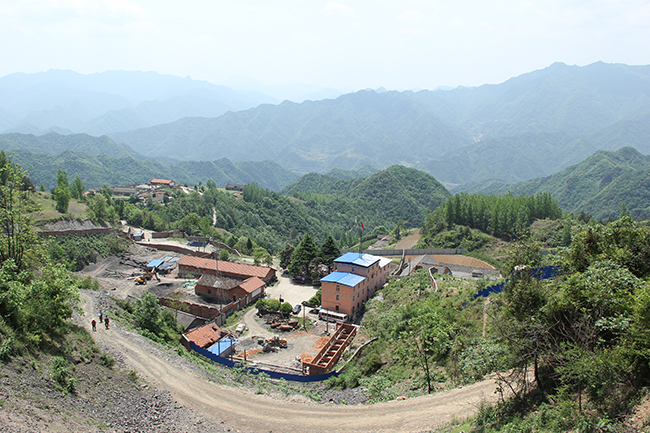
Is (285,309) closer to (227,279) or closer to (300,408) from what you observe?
(227,279)

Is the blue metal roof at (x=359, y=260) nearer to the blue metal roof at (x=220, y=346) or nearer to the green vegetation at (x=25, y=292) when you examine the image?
the blue metal roof at (x=220, y=346)

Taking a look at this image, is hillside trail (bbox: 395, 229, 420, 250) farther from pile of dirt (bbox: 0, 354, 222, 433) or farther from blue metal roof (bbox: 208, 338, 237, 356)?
pile of dirt (bbox: 0, 354, 222, 433)

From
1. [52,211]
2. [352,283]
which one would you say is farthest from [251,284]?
[52,211]

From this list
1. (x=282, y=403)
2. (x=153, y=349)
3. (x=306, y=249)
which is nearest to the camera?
(x=282, y=403)

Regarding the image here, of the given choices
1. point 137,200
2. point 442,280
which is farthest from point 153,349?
point 137,200

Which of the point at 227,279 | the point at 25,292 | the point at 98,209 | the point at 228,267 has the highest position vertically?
the point at 25,292

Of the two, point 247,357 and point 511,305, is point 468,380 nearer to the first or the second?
point 511,305

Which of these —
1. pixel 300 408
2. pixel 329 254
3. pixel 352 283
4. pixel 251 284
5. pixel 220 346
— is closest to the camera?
pixel 300 408
